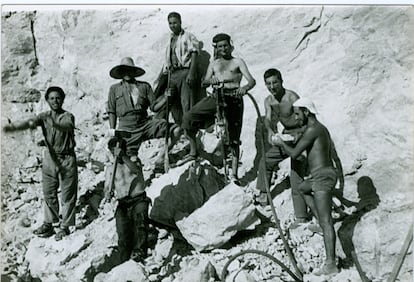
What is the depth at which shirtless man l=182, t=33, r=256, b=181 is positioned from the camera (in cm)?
638

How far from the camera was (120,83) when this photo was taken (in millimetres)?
6547

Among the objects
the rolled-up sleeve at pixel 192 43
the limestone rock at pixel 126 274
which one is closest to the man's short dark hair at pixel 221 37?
the rolled-up sleeve at pixel 192 43

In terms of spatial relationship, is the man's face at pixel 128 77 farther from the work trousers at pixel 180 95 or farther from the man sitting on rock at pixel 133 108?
the work trousers at pixel 180 95

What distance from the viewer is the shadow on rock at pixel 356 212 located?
612cm

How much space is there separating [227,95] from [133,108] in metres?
0.79

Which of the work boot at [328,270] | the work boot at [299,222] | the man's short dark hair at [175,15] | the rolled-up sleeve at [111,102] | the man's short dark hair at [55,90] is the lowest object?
the work boot at [328,270]

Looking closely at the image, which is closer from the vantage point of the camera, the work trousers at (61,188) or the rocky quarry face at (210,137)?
the rocky quarry face at (210,137)

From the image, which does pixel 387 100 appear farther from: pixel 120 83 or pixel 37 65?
pixel 37 65

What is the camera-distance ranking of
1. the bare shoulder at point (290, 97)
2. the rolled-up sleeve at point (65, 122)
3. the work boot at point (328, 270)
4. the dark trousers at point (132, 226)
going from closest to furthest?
the work boot at point (328, 270)
the dark trousers at point (132, 226)
the bare shoulder at point (290, 97)
the rolled-up sleeve at point (65, 122)

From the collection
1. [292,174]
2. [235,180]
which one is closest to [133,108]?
[235,180]

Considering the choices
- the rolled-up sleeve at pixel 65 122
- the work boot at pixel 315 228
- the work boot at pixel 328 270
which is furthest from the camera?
the rolled-up sleeve at pixel 65 122

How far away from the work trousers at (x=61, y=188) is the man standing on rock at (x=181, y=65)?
1004mm

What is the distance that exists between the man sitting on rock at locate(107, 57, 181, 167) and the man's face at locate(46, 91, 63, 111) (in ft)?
1.36

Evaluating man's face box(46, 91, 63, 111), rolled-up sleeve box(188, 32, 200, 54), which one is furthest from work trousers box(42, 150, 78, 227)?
rolled-up sleeve box(188, 32, 200, 54)
